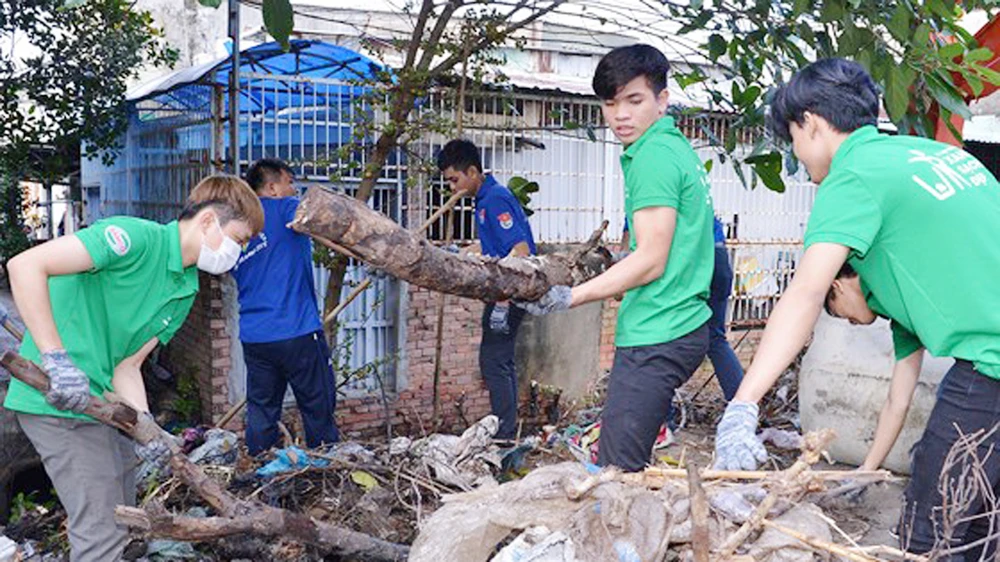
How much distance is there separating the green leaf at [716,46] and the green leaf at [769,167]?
51cm

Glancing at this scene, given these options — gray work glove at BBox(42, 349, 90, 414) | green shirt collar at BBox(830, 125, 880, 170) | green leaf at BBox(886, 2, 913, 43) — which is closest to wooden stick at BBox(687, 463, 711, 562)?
green shirt collar at BBox(830, 125, 880, 170)

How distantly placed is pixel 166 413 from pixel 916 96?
5088mm

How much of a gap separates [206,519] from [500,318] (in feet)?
8.05

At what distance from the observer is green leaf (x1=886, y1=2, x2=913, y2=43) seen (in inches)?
115

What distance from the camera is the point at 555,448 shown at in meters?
5.09

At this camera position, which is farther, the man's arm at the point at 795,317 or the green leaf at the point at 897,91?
the green leaf at the point at 897,91

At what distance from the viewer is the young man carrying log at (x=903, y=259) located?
2062 millimetres

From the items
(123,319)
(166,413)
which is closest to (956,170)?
(123,319)

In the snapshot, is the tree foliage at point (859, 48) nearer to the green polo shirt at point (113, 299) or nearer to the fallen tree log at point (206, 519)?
the green polo shirt at point (113, 299)

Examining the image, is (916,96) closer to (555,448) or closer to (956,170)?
(956,170)

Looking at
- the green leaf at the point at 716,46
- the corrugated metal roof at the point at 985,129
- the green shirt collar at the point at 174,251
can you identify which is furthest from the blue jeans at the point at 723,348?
the corrugated metal roof at the point at 985,129

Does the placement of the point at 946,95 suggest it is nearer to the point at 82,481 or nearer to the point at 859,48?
the point at 859,48

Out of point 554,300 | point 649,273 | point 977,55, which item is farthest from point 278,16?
point 977,55

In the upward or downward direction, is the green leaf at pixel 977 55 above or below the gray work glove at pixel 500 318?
above
